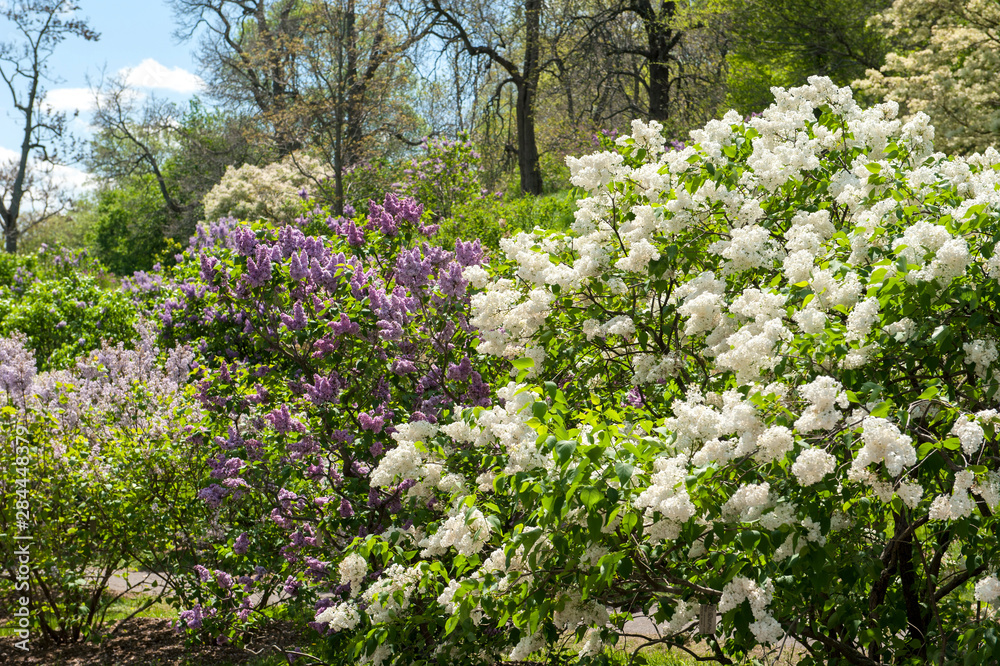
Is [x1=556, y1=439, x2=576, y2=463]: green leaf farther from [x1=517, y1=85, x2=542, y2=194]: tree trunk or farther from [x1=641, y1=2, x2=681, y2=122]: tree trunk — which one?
[x1=517, y1=85, x2=542, y2=194]: tree trunk

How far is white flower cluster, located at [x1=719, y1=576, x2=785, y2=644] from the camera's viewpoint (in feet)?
8.10

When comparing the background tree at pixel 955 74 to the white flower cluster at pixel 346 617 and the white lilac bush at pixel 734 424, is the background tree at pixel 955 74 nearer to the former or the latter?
the white lilac bush at pixel 734 424

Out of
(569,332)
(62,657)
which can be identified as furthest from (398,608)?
(62,657)

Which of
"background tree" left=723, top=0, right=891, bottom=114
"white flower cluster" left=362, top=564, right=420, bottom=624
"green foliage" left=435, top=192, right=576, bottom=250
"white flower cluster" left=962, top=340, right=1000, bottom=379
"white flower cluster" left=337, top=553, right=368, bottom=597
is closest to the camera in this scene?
"white flower cluster" left=962, top=340, right=1000, bottom=379

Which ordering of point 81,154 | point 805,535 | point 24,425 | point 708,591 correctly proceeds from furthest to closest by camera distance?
point 81,154
point 24,425
point 708,591
point 805,535

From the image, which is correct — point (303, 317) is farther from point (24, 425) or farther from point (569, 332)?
point (24, 425)

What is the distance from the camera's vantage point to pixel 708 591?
110 inches

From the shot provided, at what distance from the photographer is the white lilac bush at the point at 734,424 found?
244 centimetres

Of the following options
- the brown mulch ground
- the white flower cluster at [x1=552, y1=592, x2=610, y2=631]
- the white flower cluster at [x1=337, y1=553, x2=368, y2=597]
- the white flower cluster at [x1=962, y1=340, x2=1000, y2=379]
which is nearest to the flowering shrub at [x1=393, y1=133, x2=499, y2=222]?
the brown mulch ground

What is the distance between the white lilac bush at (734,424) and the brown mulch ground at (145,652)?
2972mm

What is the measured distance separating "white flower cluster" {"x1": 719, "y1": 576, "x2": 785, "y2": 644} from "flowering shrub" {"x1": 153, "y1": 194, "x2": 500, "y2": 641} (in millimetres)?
1862

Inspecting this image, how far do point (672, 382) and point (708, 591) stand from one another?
3.76 feet

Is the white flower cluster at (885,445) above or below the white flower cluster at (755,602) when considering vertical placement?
above

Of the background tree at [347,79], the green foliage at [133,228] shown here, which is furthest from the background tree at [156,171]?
the background tree at [347,79]
